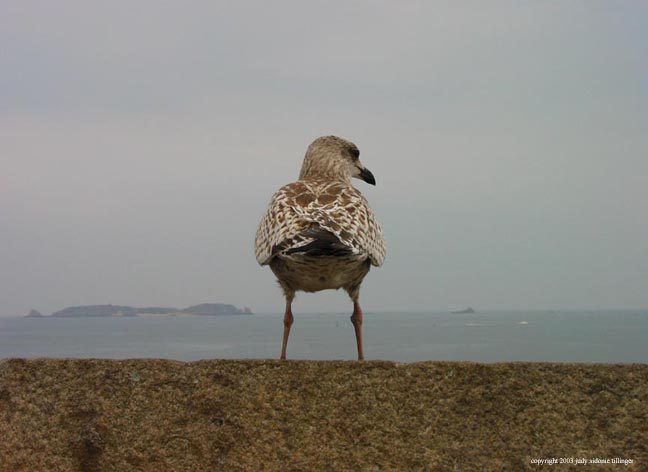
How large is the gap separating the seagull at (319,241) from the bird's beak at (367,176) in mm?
1928

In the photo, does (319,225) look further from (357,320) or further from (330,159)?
(330,159)

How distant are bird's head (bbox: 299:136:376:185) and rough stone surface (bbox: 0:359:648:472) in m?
5.05

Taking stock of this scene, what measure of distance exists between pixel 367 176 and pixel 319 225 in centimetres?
382

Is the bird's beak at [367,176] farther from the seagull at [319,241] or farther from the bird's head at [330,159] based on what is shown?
the seagull at [319,241]

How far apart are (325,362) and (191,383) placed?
0.87 m

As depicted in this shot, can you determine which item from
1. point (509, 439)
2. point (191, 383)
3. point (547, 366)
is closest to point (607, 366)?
point (547, 366)

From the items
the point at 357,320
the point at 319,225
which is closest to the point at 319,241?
the point at 319,225

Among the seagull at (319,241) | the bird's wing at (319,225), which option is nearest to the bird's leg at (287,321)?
the seagull at (319,241)

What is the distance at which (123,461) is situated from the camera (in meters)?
4.91

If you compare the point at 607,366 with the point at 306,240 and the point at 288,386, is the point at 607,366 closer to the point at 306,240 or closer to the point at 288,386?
the point at 288,386

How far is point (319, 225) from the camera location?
6.98 metres

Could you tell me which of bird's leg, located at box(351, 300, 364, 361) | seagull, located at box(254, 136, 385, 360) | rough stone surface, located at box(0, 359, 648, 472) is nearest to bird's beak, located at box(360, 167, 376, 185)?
seagull, located at box(254, 136, 385, 360)

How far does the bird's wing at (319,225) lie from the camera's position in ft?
22.5

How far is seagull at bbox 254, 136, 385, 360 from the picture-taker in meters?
6.92
